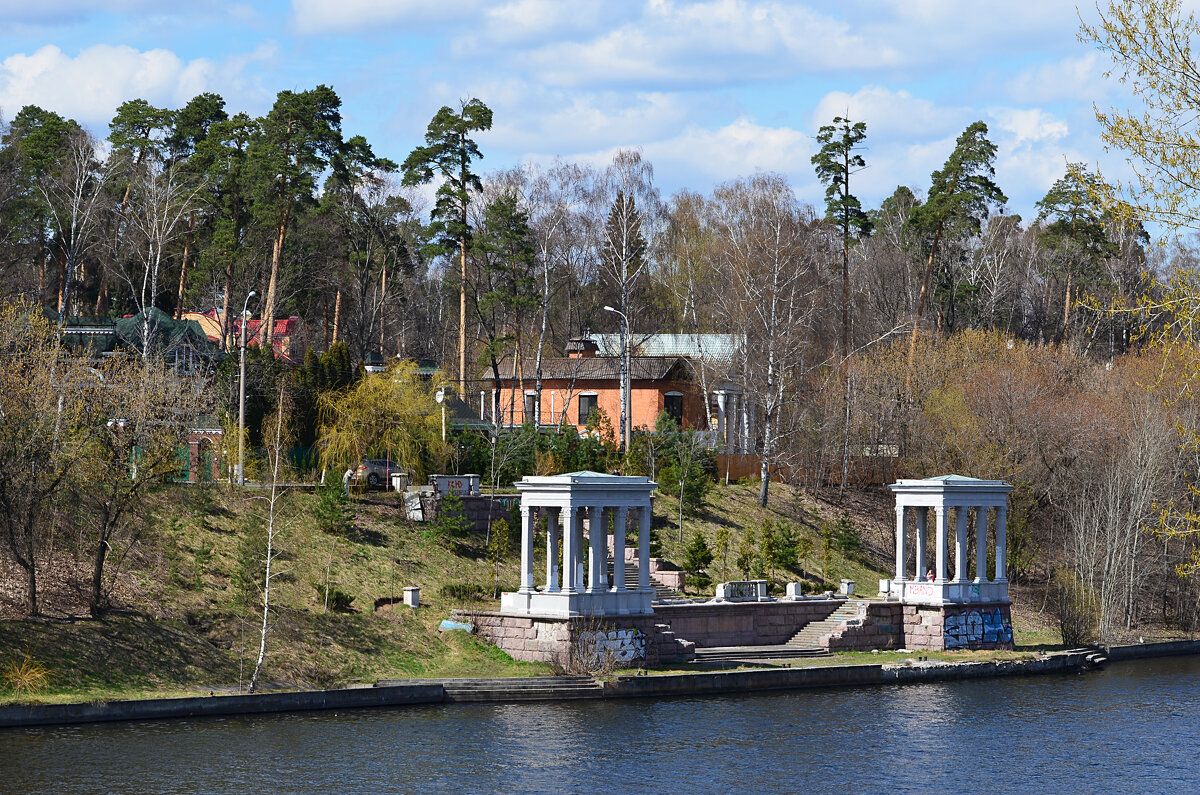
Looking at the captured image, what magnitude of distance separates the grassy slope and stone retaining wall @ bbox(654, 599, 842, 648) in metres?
6.36

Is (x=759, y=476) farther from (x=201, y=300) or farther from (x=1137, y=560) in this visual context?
(x=201, y=300)

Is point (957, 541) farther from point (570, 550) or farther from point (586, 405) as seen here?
point (586, 405)

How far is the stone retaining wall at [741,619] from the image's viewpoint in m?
48.0

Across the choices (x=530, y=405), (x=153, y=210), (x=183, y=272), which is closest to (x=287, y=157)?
(x=153, y=210)

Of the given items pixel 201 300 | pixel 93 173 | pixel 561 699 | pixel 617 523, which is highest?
pixel 93 173

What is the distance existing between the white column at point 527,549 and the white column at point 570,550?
1.10m

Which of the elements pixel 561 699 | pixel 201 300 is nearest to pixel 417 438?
pixel 561 699

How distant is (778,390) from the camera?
219 ft

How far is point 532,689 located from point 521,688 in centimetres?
31

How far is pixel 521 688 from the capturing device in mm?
40156

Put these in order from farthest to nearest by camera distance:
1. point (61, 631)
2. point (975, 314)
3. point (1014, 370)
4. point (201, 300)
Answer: point (975, 314) < point (201, 300) < point (1014, 370) < point (61, 631)

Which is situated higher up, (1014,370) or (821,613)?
(1014,370)

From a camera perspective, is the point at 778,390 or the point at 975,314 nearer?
the point at 778,390

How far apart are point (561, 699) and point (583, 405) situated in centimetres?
3861
